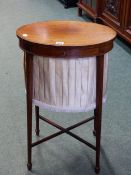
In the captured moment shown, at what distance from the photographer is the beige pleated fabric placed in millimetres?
1278

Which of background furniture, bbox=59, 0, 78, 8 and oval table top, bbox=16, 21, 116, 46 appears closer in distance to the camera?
oval table top, bbox=16, 21, 116, 46

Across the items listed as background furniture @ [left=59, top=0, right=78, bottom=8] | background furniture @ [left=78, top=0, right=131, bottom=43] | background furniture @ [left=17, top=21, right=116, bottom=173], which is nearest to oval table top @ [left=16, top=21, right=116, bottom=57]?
background furniture @ [left=17, top=21, right=116, bottom=173]

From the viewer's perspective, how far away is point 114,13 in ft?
10.2

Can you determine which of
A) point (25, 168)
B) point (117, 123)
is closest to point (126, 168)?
point (117, 123)

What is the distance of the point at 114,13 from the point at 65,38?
1.95 meters

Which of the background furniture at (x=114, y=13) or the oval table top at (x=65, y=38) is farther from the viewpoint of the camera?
the background furniture at (x=114, y=13)

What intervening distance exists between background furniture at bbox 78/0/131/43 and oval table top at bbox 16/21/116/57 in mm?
1478

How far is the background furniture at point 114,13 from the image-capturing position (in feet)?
9.37

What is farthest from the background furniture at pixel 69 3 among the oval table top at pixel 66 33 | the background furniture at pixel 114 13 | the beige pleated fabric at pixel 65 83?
the beige pleated fabric at pixel 65 83

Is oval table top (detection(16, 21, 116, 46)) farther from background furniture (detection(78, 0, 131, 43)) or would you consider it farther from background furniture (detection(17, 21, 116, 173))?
background furniture (detection(78, 0, 131, 43))

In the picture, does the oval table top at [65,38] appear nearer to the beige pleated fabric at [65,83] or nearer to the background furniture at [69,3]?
the beige pleated fabric at [65,83]

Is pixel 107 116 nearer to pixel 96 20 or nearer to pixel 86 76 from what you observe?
pixel 86 76

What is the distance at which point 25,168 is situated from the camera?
5.33 feet

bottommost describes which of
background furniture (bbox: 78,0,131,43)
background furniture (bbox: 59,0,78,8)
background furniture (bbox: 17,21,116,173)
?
background furniture (bbox: 59,0,78,8)
